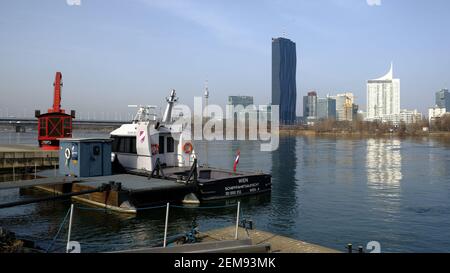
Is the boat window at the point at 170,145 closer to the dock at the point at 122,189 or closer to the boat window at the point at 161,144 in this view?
the boat window at the point at 161,144

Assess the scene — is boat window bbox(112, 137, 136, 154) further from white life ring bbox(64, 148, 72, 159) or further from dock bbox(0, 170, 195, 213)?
white life ring bbox(64, 148, 72, 159)

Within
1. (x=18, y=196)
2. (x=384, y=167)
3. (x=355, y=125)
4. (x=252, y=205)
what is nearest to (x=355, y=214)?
(x=252, y=205)

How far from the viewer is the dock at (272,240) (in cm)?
1123

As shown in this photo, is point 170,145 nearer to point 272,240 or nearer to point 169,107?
point 169,107

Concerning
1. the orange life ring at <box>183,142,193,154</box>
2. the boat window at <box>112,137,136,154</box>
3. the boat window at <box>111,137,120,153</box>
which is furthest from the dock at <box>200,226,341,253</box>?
the boat window at <box>111,137,120,153</box>

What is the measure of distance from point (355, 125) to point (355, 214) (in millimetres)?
161299

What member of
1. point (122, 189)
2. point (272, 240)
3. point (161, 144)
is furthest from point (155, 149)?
point (272, 240)

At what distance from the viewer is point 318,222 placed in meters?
20.3

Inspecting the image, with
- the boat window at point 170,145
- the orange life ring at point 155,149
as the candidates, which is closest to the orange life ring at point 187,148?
the boat window at point 170,145

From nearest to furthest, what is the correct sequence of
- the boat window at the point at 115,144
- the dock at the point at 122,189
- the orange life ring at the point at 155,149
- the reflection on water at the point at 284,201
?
the dock at the point at 122,189, the reflection on water at the point at 284,201, the orange life ring at the point at 155,149, the boat window at the point at 115,144

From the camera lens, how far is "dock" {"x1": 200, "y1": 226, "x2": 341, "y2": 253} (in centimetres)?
1123

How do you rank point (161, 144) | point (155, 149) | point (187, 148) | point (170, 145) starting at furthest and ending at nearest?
point (187, 148) → point (170, 145) → point (161, 144) → point (155, 149)

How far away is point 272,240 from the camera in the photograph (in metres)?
12.1
